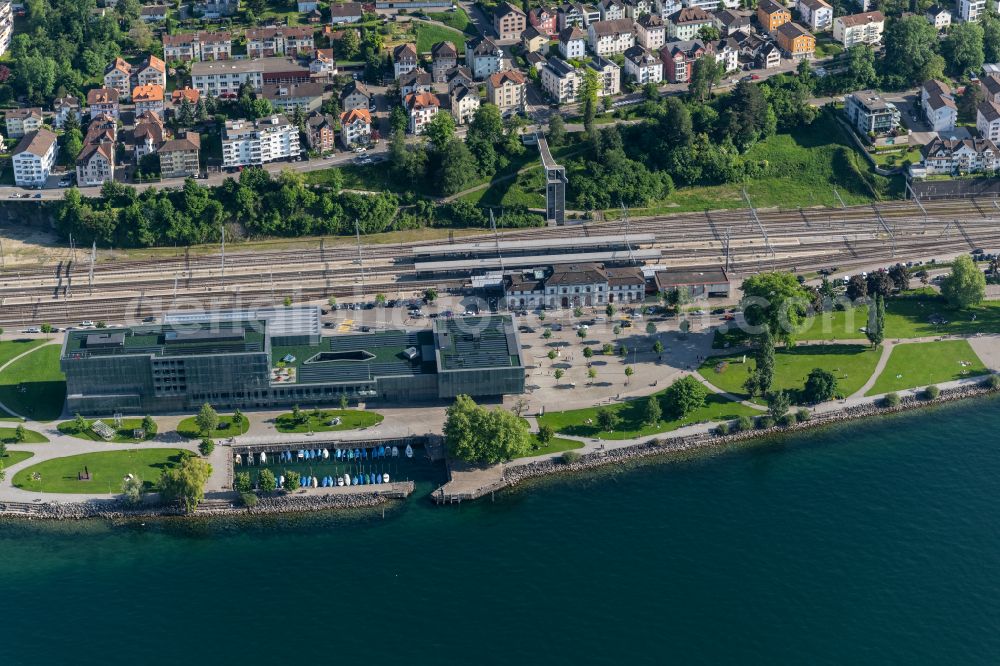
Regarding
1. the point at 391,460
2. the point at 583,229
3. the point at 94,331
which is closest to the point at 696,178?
the point at 583,229

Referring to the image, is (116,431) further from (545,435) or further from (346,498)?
(545,435)

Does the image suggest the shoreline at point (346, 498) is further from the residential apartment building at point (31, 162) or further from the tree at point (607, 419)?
the residential apartment building at point (31, 162)

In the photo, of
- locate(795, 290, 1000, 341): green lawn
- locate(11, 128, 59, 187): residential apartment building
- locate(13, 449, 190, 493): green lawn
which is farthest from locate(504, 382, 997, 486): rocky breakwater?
locate(11, 128, 59, 187): residential apartment building

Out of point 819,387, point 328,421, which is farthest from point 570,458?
point 819,387

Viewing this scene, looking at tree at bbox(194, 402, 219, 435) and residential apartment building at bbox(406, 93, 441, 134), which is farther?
residential apartment building at bbox(406, 93, 441, 134)

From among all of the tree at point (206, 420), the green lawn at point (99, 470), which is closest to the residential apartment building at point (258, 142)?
the tree at point (206, 420)

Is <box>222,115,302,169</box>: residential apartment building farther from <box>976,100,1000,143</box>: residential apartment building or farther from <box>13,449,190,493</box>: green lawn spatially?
<box>976,100,1000,143</box>: residential apartment building

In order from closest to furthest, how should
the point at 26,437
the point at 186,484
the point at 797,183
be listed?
the point at 186,484 → the point at 26,437 → the point at 797,183
